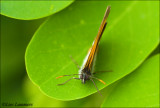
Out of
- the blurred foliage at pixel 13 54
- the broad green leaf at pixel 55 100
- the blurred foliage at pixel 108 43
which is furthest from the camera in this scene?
the blurred foliage at pixel 13 54

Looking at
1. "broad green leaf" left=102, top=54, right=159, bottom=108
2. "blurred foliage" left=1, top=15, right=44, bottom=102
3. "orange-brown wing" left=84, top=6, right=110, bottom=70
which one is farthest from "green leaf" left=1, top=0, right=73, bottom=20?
"broad green leaf" left=102, top=54, right=159, bottom=108

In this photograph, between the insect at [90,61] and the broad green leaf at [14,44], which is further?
the broad green leaf at [14,44]

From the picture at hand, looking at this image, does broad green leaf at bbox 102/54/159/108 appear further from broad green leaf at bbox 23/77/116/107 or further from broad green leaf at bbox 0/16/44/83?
broad green leaf at bbox 0/16/44/83

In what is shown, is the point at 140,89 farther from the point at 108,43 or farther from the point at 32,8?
the point at 32,8

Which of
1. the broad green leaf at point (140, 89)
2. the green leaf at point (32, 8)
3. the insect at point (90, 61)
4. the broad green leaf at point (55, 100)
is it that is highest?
the green leaf at point (32, 8)

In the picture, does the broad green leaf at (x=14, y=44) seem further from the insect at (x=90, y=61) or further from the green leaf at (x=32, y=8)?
the insect at (x=90, y=61)

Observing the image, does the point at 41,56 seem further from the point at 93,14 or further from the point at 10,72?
the point at 10,72

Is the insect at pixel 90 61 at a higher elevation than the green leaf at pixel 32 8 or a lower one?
lower

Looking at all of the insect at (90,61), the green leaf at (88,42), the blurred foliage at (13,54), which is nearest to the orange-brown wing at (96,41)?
the insect at (90,61)
